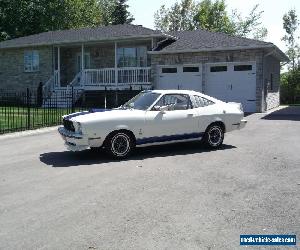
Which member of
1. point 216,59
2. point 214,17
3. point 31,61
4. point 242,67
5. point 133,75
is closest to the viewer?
point 242,67

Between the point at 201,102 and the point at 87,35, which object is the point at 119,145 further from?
the point at 87,35

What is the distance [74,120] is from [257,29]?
171ft

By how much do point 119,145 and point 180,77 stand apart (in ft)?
49.4

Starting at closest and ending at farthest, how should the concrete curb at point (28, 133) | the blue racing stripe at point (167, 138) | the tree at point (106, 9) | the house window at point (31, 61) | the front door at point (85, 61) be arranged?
1. the blue racing stripe at point (167, 138)
2. the concrete curb at point (28, 133)
3. the front door at point (85, 61)
4. the house window at point (31, 61)
5. the tree at point (106, 9)

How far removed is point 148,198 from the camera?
255 inches

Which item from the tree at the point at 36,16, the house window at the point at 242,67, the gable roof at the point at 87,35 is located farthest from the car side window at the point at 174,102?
the tree at the point at 36,16

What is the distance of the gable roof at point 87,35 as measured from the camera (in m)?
25.8

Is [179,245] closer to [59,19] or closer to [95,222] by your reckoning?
[95,222]

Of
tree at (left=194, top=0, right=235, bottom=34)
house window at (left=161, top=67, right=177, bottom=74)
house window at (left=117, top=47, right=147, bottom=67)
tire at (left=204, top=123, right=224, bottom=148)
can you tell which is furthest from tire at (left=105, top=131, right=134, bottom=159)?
tree at (left=194, top=0, right=235, bottom=34)

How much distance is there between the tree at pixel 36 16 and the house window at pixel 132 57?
18.9 metres

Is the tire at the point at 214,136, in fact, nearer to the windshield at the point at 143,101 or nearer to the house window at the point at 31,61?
the windshield at the point at 143,101

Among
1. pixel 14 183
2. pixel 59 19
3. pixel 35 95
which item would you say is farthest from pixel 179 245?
pixel 59 19

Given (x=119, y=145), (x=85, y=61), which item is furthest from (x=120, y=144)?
(x=85, y=61)

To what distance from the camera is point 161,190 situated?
22.8 ft
